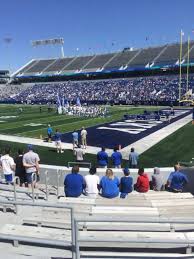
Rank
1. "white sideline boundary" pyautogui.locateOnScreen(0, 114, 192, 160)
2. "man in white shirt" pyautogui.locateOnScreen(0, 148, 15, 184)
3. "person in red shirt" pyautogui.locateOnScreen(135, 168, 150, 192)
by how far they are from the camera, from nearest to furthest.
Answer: "person in red shirt" pyautogui.locateOnScreen(135, 168, 150, 192), "man in white shirt" pyautogui.locateOnScreen(0, 148, 15, 184), "white sideline boundary" pyautogui.locateOnScreen(0, 114, 192, 160)

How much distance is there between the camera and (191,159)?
60.4 feet

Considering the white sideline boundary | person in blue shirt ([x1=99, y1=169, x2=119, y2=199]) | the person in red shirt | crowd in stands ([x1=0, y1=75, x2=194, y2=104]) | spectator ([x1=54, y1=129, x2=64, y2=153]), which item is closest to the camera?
person in blue shirt ([x1=99, y1=169, x2=119, y2=199])

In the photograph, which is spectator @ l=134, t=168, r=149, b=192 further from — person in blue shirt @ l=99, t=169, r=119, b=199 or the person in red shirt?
person in blue shirt @ l=99, t=169, r=119, b=199

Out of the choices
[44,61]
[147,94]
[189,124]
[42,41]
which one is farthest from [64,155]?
[42,41]

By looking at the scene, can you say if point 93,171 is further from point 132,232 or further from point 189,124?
point 189,124

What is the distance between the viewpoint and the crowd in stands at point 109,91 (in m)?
69.7

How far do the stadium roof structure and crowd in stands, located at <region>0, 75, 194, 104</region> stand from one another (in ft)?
9.79

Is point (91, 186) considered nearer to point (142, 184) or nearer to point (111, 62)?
point (142, 184)

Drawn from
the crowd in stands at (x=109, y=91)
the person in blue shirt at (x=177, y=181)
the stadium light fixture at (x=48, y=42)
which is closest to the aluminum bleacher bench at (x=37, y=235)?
the person in blue shirt at (x=177, y=181)

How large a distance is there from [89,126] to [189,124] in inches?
311

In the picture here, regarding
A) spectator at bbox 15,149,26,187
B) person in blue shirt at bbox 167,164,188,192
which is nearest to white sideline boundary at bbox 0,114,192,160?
spectator at bbox 15,149,26,187

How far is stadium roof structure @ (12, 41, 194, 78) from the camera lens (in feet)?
276

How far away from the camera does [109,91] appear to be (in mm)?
79438

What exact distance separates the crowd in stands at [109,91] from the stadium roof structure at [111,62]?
9.79 feet
